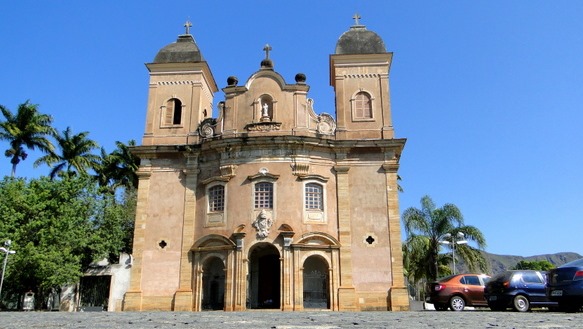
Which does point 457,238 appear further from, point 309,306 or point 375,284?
point 309,306

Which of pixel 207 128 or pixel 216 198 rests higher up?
pixel 207 128

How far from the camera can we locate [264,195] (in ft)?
79.0

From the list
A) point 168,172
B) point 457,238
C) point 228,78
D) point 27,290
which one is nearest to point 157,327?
point 168,172

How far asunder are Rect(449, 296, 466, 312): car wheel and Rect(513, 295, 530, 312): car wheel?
265cm

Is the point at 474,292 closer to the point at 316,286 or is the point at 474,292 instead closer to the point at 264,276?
the point at 316,286

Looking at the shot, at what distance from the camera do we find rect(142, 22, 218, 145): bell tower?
26703mm

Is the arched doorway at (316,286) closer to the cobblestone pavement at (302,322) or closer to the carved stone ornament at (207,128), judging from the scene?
the carved stone ornament at (207,128)

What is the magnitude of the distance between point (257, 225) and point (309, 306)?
4411mm

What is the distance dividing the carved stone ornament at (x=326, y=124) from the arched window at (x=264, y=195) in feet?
13.3

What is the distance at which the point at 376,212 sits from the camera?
2438 centimetres

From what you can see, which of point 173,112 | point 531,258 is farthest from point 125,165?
point 531,258

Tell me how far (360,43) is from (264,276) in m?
13.5

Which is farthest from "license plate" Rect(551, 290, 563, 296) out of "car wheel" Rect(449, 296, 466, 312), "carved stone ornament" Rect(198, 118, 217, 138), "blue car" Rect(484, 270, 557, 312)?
"carved stone ornament" Rect(198, 118, 217, 138)

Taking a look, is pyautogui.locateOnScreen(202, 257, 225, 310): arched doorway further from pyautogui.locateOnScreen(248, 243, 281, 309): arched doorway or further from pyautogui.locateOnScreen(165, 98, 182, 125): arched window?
pyautogui.locateOnScreen(165, 98, 182, 125): arched window
